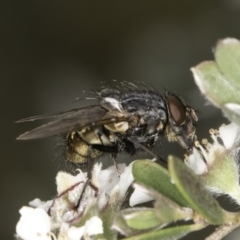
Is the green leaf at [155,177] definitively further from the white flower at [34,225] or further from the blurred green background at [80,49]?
the blurred green background at [80,49]

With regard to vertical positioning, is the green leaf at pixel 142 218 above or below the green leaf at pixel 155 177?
below

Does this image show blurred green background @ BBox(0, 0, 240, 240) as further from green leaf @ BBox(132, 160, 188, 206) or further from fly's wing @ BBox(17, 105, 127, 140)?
green leaf @ BBox(132, 160, 188, 206)

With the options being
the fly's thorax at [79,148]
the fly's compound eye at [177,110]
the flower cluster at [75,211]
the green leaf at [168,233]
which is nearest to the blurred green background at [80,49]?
the fly's thorax at [79,148]

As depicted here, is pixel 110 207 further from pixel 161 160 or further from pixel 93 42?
pixel 93 42

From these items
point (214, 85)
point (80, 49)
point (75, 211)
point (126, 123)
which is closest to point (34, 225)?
point (75, 211)

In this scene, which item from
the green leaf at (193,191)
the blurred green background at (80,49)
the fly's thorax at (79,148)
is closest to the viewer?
the green leaf at (193,191)
